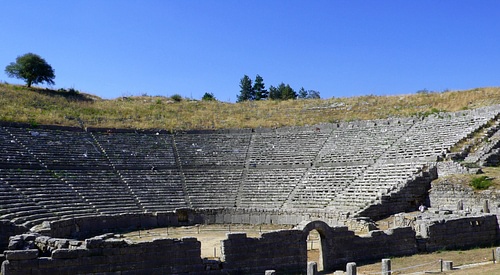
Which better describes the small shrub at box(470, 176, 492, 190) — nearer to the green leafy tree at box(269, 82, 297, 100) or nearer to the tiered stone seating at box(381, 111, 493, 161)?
the tiered stone seating at box(381, 111, 493, 161)

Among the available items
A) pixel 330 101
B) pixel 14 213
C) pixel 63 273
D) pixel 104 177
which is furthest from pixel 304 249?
pixel 330 101

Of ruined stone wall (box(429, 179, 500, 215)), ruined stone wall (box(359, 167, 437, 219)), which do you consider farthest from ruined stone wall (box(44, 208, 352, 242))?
ruined stone wall (box(429, 179, 500, 215))

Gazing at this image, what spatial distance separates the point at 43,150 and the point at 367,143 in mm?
22848

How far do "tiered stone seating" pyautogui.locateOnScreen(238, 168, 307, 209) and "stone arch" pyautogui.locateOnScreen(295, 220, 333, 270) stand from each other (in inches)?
528

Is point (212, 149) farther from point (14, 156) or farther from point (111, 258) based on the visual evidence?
point (111, 258)

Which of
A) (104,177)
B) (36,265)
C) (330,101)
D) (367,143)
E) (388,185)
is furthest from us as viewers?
(330,101)

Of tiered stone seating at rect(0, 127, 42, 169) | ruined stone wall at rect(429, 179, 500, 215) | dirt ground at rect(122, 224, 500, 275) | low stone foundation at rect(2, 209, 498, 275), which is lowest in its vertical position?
dirt ground at rect(122, 224, 500, 275)

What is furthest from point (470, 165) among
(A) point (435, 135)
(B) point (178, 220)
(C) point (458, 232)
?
(B) point (178, 220)

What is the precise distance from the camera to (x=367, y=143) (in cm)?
3522

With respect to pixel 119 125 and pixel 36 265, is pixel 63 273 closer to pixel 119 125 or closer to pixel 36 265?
pixel 36 265

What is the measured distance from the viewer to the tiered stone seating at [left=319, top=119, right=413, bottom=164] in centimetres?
3359

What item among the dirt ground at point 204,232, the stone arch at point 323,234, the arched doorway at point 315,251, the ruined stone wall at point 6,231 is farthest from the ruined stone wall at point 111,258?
the dirt ground at point 204,232

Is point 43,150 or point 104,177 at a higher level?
point 43,150

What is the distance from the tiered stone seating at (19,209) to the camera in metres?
23.0
